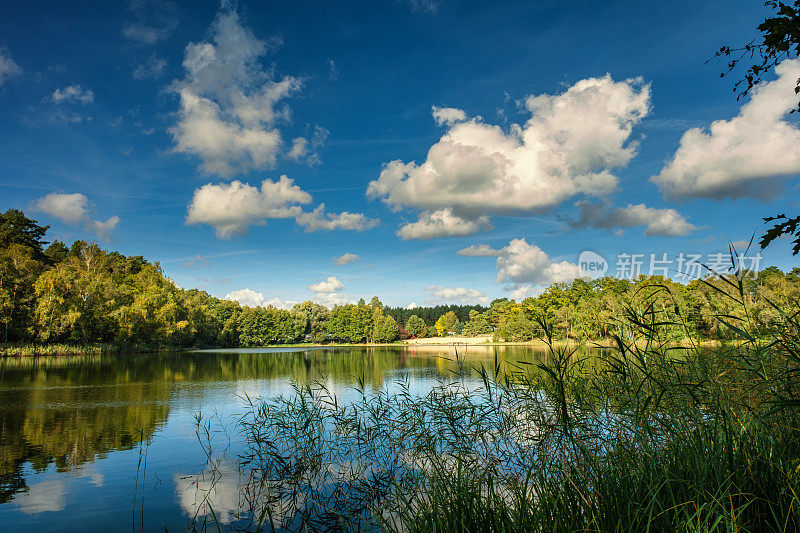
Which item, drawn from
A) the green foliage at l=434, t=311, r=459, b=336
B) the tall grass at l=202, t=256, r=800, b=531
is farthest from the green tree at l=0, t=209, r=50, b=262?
the green foliage at l=434, t=311, r=459, b=336

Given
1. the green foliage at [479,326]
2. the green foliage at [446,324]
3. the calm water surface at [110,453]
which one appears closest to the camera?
the calm water surface at [110,453]

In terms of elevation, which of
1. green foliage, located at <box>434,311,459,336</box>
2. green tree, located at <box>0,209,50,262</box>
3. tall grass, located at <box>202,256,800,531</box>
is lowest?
green foliage, located at <box>434,311,459,336</box>

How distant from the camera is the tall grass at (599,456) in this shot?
367 cm

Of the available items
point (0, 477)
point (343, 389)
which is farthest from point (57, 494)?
point (343, 389)

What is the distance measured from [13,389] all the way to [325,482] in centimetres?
2107

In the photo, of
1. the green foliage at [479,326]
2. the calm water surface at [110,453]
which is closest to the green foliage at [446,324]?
the green foliage at [479,326]

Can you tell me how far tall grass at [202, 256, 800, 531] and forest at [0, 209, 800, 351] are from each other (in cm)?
82

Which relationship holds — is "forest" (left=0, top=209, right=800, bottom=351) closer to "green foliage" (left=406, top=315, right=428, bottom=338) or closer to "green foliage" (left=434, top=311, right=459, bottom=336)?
"green foliage" (left=406, top=315, right=428, bottom=338)

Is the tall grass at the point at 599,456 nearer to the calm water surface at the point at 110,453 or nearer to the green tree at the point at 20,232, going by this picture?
the calm water surface at the point at 110,453

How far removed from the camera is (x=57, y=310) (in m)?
42.9

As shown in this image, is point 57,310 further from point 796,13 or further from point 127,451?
point 796,13

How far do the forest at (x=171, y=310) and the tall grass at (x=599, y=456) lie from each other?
820 millimetres

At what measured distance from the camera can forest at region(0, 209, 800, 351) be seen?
41.0 m

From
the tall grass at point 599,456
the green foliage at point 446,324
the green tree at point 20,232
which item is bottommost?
the green foliage at point 446,324
